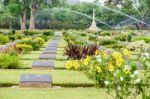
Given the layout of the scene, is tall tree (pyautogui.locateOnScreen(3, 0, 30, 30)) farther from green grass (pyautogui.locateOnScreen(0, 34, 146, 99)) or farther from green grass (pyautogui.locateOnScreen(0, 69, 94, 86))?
green grass (pyautogui.locateOnScreen(0, 34, 146, 99))

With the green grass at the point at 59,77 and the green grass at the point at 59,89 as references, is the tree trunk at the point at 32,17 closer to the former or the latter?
the green grass at the point at 59,77

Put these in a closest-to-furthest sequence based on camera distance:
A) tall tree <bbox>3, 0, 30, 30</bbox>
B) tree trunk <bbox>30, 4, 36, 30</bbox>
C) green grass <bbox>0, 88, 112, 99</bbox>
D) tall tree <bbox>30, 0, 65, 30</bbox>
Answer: green grass <bbox>0, 88, 112, 99</bbox> → tree trunk <bbox>30, 4, 36, 30</bbox> → tall tree <bbox>30, 0, 65, 30</bbox> → tall tree <bbox>3, 0, 30, 30</bbox>

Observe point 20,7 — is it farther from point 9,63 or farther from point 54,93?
point 54,93

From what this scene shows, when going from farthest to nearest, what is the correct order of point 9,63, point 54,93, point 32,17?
point 32,17, point 9,63, point 54,93

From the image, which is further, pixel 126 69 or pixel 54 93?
pixel 54 93

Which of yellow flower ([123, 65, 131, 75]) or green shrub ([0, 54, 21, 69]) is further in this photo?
green shrub ([0, 54, 21, 69])

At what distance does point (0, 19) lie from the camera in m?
61.2

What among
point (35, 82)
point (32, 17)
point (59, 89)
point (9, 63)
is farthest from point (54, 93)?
point (32, 17)

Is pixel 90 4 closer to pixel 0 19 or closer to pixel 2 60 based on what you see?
pixel 0 19

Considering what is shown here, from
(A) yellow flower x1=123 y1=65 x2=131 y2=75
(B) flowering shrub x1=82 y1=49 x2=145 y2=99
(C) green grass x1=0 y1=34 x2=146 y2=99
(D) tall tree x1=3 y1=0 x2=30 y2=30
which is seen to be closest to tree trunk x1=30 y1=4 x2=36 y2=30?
(D) tall tree x1=3 y1=0 x2=30 y2=30

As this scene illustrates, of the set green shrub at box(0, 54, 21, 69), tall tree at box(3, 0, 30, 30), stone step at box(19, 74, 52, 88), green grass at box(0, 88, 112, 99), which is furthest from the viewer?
tall tree at box(3, 0, 30, 30)

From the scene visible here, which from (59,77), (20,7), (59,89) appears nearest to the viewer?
(59,89)

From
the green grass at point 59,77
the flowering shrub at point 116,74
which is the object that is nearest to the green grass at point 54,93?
the green grass at point 59,77

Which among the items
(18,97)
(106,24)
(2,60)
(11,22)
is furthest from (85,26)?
(18,97)
